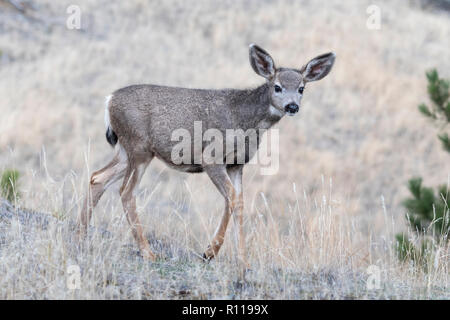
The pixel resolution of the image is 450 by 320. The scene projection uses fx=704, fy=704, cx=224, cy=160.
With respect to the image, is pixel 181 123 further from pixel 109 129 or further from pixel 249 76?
pixel 249 76

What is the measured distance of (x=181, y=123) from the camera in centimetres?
780

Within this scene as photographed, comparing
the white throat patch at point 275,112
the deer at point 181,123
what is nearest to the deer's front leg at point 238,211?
the deer at point 181,123

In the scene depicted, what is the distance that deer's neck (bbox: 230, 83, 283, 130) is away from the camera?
811 centimetres

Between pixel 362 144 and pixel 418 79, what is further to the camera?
pixel 418 79

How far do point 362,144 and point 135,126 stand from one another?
16738mm

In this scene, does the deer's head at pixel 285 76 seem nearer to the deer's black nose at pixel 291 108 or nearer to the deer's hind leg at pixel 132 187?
the deer's black nose at pixel 291 108

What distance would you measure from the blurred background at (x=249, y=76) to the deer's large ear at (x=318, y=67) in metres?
7.35

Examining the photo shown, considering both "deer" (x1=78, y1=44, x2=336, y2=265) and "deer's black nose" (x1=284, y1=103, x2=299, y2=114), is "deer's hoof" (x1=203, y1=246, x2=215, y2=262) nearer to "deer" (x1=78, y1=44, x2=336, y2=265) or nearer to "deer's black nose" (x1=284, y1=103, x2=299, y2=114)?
"deer" (x1=78, y1=44, x2=336, y2=265)

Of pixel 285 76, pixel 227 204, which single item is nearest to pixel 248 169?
pixel 285 76

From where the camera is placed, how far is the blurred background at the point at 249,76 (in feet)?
66.3

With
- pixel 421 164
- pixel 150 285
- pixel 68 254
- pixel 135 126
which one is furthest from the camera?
pixel 421 164

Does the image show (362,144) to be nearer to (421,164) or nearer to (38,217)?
(421,164)

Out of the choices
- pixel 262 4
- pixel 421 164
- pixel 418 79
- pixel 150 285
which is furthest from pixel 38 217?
pixel 262 4

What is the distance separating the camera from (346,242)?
7953 millimetres
